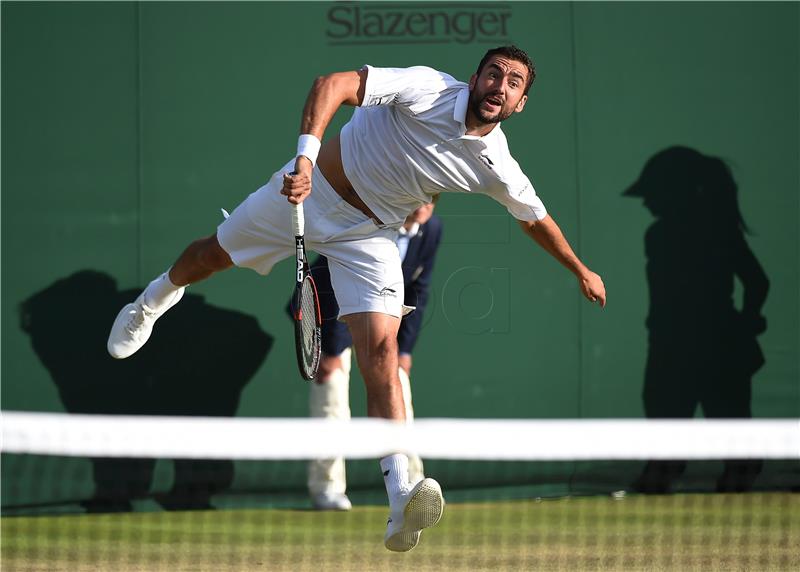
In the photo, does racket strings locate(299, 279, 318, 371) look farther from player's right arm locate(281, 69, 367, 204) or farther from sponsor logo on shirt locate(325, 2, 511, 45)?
sponsor logo on shirt locate(325, 2, 511, 45)

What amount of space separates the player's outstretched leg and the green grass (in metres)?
0.82

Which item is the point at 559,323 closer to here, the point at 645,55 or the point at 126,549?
the point at 645,55

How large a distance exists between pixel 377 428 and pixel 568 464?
8.27 feet

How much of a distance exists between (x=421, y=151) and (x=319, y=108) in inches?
21.3

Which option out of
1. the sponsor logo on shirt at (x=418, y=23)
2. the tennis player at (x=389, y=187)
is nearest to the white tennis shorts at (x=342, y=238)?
the tennis player at (x=389, y=187)

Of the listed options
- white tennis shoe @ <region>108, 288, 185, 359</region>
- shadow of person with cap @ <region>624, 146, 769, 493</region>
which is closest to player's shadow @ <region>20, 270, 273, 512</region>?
white tennis shoe @ <region>108, 288, 185, 359</region>

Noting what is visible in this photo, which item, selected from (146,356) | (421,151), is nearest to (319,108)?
(421,151)

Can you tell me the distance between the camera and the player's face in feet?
14.9

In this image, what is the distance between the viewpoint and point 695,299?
23.1 feet

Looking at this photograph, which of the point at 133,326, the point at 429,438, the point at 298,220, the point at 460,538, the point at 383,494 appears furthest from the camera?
the point at 383,494

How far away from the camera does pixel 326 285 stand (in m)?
6.37

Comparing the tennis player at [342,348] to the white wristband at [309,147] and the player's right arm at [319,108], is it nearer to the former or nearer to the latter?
the player's right arm at [319,108]

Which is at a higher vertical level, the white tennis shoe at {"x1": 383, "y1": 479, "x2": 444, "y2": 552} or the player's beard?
the player's beard

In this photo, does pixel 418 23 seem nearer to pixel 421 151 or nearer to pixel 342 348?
pixel 342 348
